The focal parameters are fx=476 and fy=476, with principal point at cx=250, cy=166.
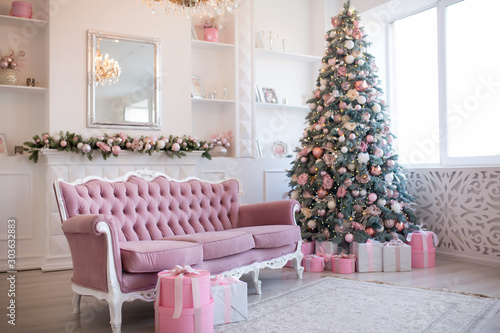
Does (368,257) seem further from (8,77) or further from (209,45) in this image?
(8,77)

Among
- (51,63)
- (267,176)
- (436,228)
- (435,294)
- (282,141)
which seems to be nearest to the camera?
(435,294)

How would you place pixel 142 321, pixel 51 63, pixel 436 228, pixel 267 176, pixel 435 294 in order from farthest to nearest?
pixel 267 176, pixel 436 228, pixel 51 63, pixel 435 294, pixel 142 321

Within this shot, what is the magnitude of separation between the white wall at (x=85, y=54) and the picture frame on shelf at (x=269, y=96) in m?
1.21

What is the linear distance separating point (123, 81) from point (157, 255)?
10.00ft

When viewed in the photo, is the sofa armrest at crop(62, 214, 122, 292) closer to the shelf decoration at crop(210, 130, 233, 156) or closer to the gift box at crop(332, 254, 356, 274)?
the gift box at crop(332, 254, 356, 274)

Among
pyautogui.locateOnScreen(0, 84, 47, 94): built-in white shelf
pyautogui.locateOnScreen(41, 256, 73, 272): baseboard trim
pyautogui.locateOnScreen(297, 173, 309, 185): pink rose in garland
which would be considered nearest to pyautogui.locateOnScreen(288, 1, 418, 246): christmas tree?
pyautogui.locateOnScreen(297, 173, 309, 185): pink rose in garland

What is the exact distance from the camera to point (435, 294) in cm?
354

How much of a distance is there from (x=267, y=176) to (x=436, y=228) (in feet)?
7.02

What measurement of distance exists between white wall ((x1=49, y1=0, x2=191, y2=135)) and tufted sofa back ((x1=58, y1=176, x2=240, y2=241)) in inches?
62.4

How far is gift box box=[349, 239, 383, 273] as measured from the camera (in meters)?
4.51

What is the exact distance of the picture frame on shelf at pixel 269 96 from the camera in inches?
256

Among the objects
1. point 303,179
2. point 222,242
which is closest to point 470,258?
point 303,179

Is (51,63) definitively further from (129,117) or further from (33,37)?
(129,117)

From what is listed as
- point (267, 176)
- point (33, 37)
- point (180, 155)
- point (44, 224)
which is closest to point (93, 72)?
point (33, 37)
